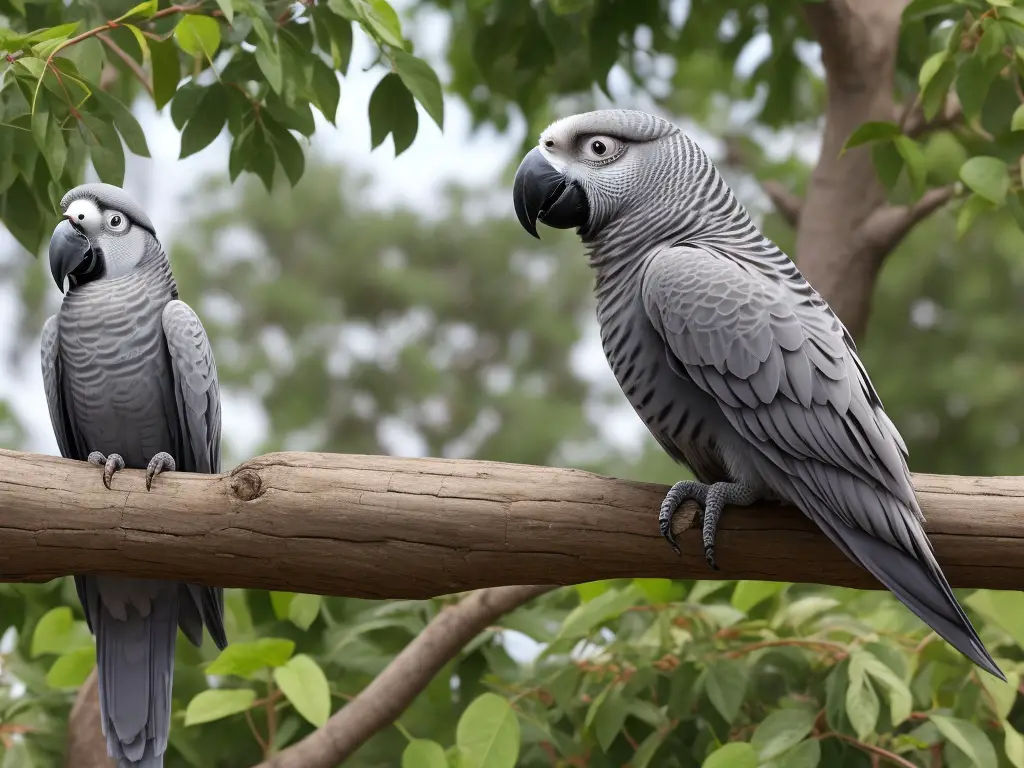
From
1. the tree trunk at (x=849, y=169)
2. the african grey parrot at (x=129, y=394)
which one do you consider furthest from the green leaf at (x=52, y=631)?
the tree trunk at (x=849, y=169)

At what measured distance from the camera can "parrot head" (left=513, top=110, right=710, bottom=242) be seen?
2135 millimetres

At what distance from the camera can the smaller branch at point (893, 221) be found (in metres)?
3.15

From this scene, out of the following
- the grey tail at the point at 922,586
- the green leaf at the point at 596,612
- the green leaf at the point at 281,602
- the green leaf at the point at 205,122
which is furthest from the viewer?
the green leaf at the point at 281,602

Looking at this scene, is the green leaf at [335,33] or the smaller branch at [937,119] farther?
the smaller branch at [937,119]

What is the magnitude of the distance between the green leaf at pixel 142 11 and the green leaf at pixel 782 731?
1.98m

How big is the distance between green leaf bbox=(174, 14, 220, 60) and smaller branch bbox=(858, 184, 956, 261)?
6.76 feet

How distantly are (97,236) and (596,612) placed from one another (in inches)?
56.5

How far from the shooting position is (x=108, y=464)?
6.86ft

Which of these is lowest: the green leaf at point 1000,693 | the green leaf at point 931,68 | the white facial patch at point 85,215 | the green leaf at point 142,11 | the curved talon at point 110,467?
the green leaf at point 1000,693

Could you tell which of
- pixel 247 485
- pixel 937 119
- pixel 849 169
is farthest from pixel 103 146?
pixel 937 119

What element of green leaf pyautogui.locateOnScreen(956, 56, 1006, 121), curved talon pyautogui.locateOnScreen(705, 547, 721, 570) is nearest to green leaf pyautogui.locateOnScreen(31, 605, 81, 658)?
curved talon pyautogui.locateOnScreen(705, 547, 721, 570)

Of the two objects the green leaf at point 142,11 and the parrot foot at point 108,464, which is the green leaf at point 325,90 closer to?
the green leaf at point 142,11

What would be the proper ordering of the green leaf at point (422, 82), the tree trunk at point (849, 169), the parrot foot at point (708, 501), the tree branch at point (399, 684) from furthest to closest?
the tree trunk at point (849, 169)
the tree branch at point (399, 684)
the green leaf at point (422, 82)
the parrot foot at point (708, 501)

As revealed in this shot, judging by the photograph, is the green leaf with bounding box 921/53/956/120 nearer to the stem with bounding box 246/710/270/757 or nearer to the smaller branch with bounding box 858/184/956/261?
the smaller branch with bounding box 858/184/956/261
